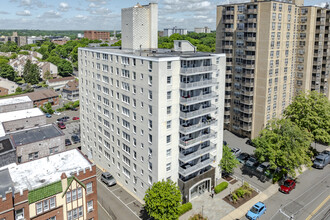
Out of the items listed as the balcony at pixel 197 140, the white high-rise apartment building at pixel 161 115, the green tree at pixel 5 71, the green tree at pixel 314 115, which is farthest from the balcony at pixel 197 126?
the green tree at pixel 5 71

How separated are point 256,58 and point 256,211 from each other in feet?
136

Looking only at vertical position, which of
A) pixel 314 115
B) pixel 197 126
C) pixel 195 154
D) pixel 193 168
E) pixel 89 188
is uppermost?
pixel 197 126

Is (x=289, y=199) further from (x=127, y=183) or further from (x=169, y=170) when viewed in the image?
(x=127, y=183)

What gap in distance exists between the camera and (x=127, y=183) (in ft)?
176

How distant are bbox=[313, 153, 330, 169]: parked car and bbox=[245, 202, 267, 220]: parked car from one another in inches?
947

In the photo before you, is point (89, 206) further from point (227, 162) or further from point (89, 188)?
point (227, 162)

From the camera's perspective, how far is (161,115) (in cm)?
4369

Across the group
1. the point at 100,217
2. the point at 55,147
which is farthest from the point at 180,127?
the point at 55,147

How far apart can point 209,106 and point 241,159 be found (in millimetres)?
21707

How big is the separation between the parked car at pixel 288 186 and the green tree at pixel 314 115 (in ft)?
49.1

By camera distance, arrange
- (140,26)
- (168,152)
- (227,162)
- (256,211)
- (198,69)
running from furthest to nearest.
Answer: (140,26)
(227,162)
(168,152)
(198,69)
(256,211)

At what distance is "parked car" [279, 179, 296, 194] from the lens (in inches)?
2063

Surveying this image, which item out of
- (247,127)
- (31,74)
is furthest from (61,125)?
(31,74)

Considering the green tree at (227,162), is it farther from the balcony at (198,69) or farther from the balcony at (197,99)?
the balcony at (198,69)
